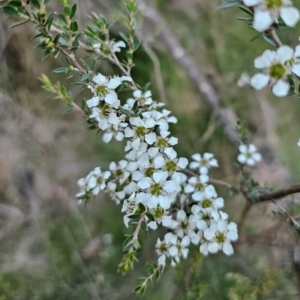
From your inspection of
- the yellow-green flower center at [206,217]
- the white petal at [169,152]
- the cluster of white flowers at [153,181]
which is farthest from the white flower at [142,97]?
the yellow-green flower center at [206,217]

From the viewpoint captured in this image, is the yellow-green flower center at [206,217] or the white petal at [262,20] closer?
the white petal at [262,20]

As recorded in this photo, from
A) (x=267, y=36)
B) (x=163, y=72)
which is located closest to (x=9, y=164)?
(x=163, y=72)

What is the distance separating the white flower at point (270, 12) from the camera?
47 cm

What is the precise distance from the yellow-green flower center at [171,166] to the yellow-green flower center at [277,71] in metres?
0.20

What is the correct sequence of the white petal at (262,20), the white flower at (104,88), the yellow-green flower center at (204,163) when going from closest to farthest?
the white petal at (262,20)
the white flower at (104,88)
the yellow-green flower center at (204,163)

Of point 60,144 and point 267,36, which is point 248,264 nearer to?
point 267,36

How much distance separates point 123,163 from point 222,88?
3.05 ft

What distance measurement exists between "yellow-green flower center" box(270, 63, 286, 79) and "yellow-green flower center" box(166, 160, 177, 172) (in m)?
0.20

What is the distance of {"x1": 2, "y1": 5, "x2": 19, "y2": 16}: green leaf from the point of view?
546mm

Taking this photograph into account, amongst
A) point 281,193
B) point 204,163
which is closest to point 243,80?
point 204,163

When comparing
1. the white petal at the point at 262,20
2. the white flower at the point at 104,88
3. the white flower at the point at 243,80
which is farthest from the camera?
the white flower at the point at 243,80

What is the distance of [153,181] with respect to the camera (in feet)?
1.92

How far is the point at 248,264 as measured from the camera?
1078mm

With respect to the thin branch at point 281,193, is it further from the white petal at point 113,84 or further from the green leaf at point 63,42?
the green leaf at point 63,42
